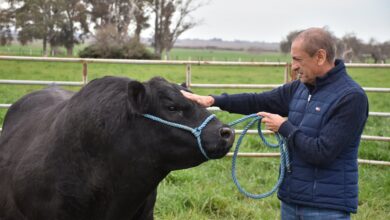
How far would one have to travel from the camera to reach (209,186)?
5.65m

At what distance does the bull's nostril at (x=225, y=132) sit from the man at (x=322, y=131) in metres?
0.28

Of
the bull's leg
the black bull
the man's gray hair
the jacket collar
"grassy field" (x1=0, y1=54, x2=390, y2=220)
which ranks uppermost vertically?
the man's gray hair

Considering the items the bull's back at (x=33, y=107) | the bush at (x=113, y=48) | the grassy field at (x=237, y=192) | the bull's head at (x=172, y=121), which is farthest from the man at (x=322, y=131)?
the bush at (x=113, y=48)

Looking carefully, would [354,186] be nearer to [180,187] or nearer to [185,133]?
[185,133]

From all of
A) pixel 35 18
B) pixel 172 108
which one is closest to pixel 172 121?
pixel 172 108

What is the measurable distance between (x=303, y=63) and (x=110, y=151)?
122 cm

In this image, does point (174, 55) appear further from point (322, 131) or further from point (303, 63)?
point (322, 131)

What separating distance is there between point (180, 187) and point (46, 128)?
2.48 meters

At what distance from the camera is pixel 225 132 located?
9.11 ft

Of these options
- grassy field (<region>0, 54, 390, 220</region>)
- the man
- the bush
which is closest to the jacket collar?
the man

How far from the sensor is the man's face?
9.47ft

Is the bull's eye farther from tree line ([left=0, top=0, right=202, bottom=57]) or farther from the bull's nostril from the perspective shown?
tree line ([left=0, top=0, right=202, bottom=57])

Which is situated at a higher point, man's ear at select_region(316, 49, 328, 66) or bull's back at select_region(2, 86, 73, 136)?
man's ear at select_region(316, 49, 328, 66)

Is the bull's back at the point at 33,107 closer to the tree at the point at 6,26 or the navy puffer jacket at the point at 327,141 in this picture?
the navy puffer jacket at the point at 327,141
